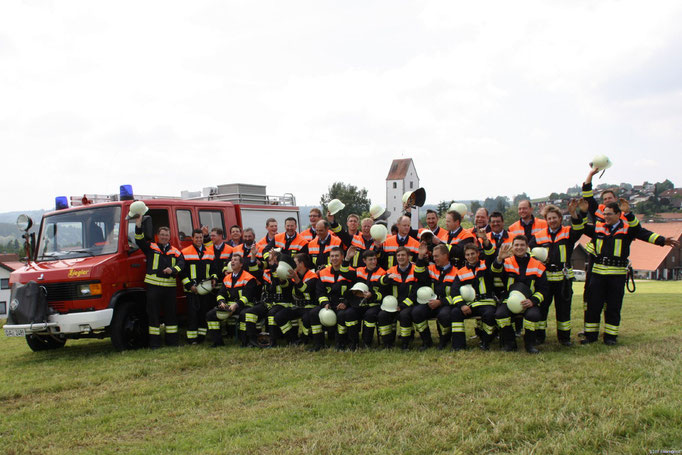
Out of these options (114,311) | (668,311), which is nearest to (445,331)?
(114,311)

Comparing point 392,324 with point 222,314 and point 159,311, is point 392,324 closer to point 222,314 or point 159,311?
point 222,314

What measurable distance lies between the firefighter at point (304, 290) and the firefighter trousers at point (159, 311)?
1933 millimetres

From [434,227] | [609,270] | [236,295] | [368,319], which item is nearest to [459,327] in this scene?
[368,319]

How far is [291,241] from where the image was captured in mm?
8531

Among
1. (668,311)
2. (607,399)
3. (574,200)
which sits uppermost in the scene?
(574,200)

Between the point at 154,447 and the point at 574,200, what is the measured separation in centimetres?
575

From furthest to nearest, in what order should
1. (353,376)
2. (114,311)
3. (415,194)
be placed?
(415,194)
(114,311)
(353,376)

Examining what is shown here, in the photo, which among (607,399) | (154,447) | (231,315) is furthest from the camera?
(231,315)

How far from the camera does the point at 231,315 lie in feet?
26.4

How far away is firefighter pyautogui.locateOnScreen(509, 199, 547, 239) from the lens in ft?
23.1

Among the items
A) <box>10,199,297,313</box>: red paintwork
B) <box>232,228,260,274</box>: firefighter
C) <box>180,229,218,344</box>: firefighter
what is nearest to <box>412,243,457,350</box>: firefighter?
<box>232,228,260,274</box>: firefighter

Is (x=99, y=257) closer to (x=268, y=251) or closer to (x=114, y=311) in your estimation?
(x=114, y=311)

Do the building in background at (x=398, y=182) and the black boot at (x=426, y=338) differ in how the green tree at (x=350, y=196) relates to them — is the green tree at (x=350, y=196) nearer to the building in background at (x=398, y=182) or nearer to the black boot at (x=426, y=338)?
the building in background at (x=398, y=182)

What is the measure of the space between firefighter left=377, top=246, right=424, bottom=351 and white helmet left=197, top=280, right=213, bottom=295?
287cm
